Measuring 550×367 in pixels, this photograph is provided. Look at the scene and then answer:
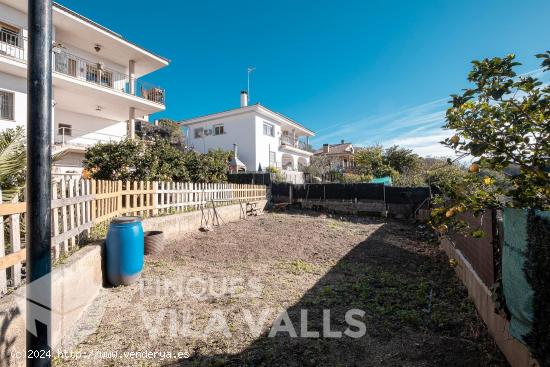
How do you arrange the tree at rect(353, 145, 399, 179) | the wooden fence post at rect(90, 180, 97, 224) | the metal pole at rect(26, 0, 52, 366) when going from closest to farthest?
the metal pole at rect(26, 0, 52, 366)
the wooden fence post at rect(90, 180, 97, 224)
the tree at rect(353, 145, 399, 179)

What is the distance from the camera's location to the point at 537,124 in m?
1.93

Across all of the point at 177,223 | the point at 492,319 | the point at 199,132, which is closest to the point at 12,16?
the point at 177,223

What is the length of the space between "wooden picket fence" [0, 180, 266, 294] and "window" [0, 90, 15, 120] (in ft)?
29.0

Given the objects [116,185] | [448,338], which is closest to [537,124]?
[448,338]

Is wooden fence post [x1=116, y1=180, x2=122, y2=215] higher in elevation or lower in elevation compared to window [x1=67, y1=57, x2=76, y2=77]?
lower

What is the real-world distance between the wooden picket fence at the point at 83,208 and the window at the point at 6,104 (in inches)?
348

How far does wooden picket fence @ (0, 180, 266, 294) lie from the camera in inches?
106

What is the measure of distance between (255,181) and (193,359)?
58.0ft

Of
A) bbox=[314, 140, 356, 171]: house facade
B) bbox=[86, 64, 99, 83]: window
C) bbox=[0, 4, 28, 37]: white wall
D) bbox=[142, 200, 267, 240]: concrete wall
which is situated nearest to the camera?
bbox=[142, 200, 267, 240]: concrete wall

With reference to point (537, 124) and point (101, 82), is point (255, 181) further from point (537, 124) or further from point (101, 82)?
point (537, 124)

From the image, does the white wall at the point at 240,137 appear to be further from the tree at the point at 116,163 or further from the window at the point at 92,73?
the tree at the point at 116,163

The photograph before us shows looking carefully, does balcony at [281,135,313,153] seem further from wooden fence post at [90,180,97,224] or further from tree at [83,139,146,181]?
wooden fence post at [90,180,97,224]

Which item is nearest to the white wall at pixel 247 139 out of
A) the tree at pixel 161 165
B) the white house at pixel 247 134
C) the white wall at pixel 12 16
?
the white house at pixel 247 134

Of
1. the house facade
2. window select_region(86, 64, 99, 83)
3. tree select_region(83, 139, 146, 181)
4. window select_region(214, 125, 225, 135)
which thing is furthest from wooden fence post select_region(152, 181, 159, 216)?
the house facade
